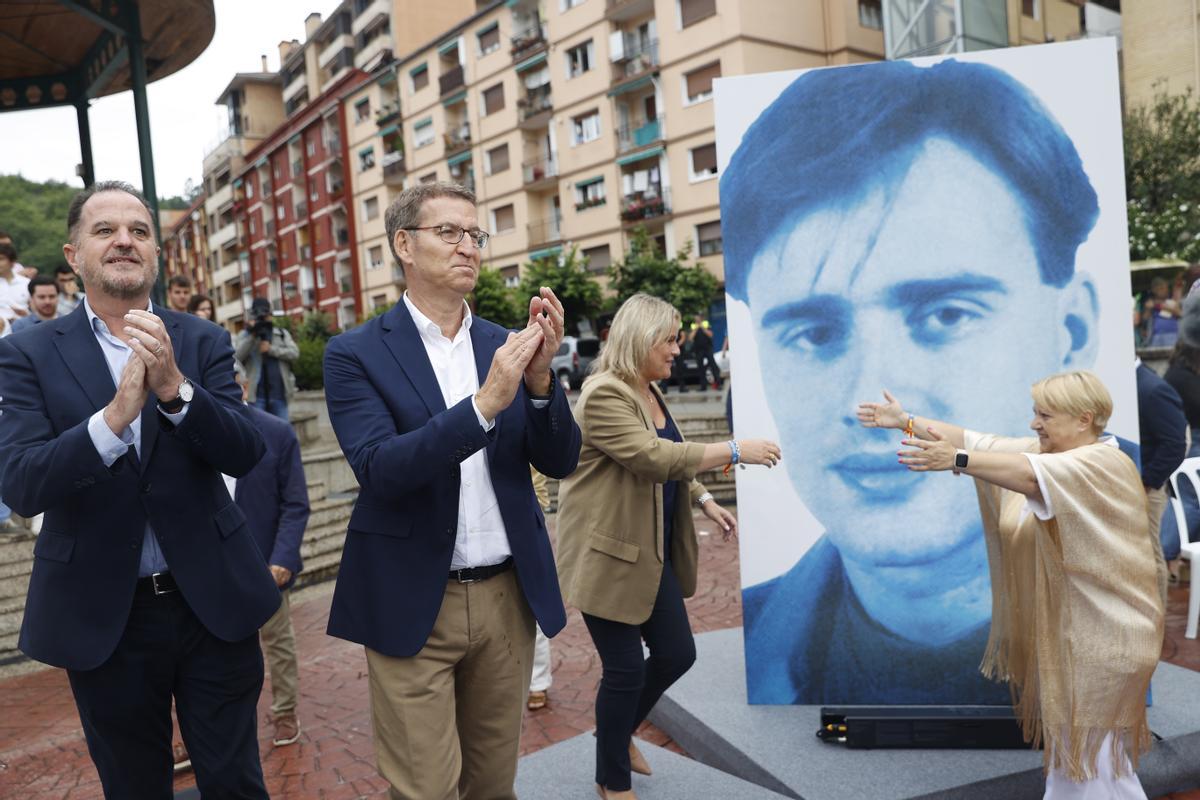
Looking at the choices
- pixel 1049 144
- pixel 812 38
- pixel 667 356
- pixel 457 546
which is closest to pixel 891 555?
pixel 667 356

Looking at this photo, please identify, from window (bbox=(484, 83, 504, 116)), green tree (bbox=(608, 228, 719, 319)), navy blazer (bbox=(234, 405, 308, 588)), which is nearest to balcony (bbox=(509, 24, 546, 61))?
window (bbox=(484, 83, 504, 116))

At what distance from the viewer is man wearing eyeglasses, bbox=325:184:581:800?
2365 millimetres

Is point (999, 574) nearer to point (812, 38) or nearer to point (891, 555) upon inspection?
point (891, 555)

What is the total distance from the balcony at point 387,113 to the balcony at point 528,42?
31.2 ft

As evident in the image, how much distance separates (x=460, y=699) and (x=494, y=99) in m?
40.4

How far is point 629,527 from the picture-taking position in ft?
11.1

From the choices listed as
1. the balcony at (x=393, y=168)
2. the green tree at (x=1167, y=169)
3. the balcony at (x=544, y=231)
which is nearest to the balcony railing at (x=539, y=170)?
the balcony at (x=544, y=231)

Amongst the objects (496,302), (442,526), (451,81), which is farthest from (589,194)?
(442,526)

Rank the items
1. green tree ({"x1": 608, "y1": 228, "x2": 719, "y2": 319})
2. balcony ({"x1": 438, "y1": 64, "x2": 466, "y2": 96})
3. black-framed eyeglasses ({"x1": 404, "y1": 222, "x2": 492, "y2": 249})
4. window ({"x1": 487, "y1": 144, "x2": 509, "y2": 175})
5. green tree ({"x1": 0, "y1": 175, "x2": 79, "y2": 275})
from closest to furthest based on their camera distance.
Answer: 1. black-framed eyeglasses ({"x1": 404, "y1": 222, "x2": 492, "y2": 249})
2. green tree ({"x1": 608, "y1": 228, "x2": 719, "y2": 319})
3. window ({"x1": 487, "y1": 144, "x2": 509, "y2": 175})
4. balcony ({"x1": 438, "y1": 64, "x2": 466, "y2": 96})
5. green tree ({"x1": 0, "y1": 175, "x2": 79, "y2": 275})

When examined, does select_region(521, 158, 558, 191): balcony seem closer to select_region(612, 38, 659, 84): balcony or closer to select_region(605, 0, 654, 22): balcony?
select_region(612, 38, 659, 84): balcony

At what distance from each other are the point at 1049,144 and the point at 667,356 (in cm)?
206

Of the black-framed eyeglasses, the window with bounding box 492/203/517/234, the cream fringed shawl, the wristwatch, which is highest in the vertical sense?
the window with bounding box 492/203/517/234

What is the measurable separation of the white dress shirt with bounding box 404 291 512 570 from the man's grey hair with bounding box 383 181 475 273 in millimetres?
214

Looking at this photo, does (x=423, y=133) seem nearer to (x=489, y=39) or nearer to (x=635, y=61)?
(x=489, y=39)
